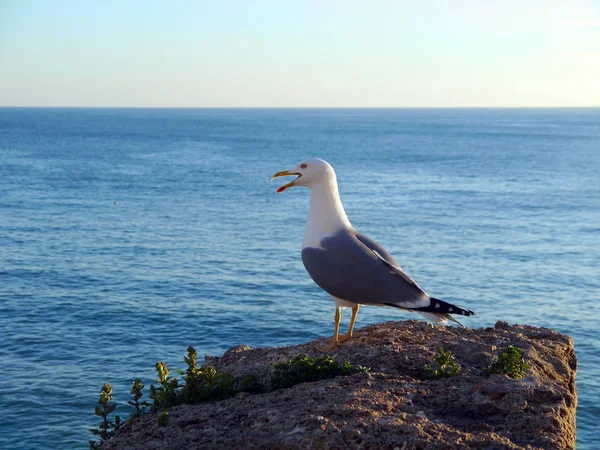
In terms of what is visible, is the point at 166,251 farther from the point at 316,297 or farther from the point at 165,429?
the point at 165,429

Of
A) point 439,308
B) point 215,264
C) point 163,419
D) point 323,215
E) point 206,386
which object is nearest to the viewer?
point 163,419

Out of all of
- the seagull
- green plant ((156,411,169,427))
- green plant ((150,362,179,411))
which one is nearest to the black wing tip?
the seagull

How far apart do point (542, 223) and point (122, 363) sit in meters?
39.9

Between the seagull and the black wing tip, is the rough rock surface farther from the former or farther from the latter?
the seagull

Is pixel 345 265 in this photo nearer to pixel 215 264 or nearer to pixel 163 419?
pixel 163 419

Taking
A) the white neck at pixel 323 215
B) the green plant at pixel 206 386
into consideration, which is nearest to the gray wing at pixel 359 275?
the white neck at pixel 323 215

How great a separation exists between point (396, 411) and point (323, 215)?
134 inches

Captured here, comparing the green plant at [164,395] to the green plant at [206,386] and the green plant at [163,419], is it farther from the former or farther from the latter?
the green plant at [163,419]

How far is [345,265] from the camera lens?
31.1 feet

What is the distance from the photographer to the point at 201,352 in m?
26.4

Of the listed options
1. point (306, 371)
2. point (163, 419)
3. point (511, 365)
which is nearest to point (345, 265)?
point (306, 371)

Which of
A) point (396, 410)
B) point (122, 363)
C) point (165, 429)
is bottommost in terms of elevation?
point (122, 363)

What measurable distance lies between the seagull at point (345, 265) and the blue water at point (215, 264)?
13210 mm

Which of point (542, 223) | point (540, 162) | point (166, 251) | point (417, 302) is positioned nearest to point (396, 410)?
point (417, 302)
